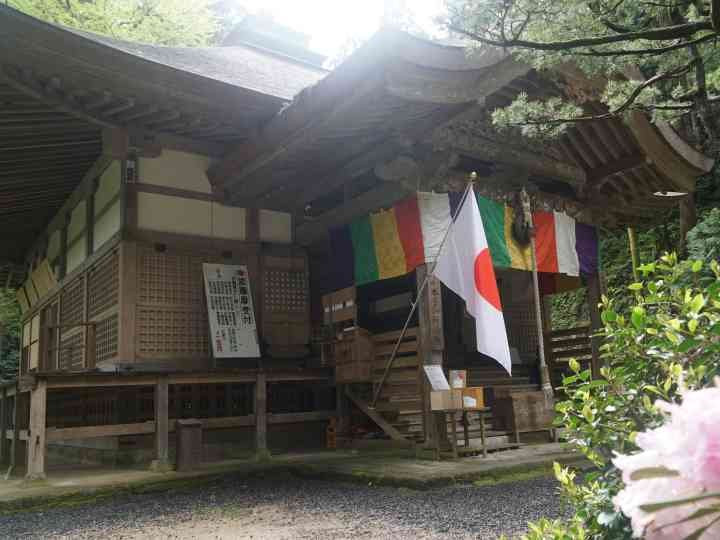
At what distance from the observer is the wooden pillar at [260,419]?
7.54m

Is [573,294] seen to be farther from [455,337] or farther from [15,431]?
[15,431]

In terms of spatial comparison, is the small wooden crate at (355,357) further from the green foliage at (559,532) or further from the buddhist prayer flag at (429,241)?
the green foliage at (559,532)

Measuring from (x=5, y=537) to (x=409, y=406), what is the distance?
4.34 meters

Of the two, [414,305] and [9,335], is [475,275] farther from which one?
[9,335]

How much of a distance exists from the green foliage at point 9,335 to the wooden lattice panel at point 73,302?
8411mm

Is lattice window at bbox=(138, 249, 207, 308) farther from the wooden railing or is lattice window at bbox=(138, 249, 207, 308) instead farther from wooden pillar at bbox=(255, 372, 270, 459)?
the wooden railing

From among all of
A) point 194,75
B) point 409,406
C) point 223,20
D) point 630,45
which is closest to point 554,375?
point 409,406

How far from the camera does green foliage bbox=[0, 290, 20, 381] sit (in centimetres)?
1881

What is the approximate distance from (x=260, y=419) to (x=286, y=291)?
2.19m

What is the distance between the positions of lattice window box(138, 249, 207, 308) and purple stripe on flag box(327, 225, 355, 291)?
182 cm

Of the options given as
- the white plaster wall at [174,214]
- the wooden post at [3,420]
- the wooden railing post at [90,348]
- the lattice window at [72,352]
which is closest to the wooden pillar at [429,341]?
the white plaster wall at [174,214]

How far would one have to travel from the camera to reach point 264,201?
9.17 m

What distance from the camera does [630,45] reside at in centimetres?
536

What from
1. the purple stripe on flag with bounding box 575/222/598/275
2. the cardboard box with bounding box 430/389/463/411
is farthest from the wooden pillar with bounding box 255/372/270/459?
the purple stripe on flag with bounding box 575/222/598/275
